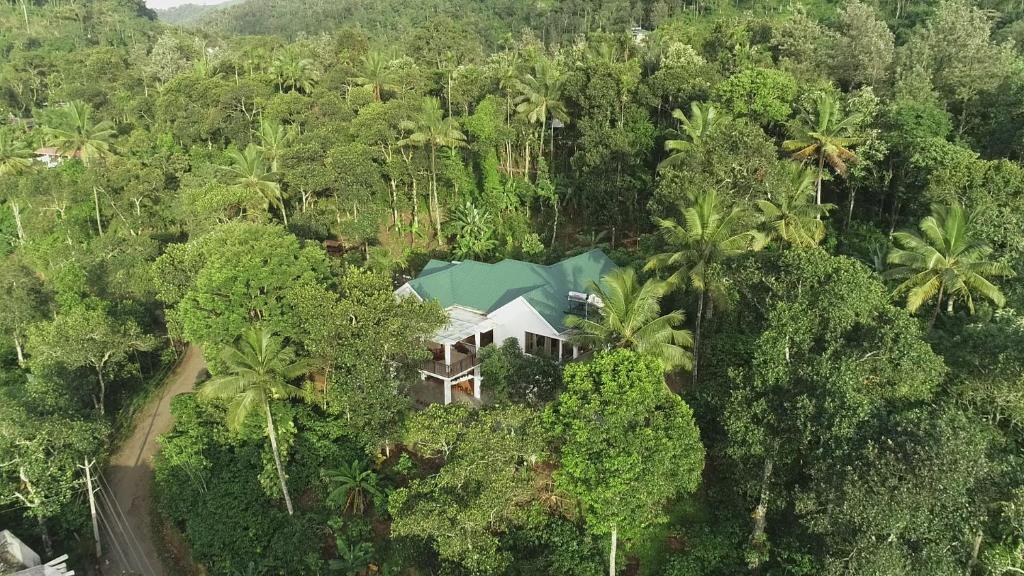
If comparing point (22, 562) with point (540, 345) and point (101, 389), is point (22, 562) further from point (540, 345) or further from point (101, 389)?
point (540, 345)

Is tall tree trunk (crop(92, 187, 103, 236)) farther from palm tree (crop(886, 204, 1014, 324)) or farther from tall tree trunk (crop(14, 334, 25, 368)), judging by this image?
palm tree (crop(886, 204, 1014, 324))

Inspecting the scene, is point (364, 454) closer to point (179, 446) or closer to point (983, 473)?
point (179, 446)

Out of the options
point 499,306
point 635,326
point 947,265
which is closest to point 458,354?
point 499,306

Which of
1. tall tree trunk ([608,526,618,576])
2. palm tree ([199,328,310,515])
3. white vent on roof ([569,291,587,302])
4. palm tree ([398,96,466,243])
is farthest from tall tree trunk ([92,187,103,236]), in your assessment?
tall tree trunk ([608,526,618,576])

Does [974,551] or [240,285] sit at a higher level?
[240,285]

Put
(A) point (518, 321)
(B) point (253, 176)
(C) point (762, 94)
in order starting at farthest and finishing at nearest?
(B) point (253, 176) < (C) point (762, 94) < (A) point (518, 321)

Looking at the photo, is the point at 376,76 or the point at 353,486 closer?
the point at 353,486

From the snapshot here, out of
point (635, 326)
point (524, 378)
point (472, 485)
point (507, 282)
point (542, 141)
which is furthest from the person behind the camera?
point (542, 141)

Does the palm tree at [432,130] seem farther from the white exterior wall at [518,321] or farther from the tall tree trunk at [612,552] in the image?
the tall tree trunk at [612,552]
